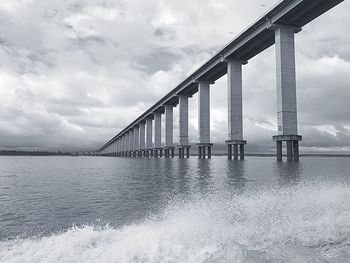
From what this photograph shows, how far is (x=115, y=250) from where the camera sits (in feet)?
32.2

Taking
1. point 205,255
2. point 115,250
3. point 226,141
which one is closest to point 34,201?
point 115,250

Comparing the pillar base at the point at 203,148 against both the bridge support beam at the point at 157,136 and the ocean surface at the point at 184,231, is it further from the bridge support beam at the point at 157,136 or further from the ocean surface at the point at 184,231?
the ocean surface at the point at 184,231

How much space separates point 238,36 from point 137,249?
76979mm

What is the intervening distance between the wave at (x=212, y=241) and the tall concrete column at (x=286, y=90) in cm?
5265

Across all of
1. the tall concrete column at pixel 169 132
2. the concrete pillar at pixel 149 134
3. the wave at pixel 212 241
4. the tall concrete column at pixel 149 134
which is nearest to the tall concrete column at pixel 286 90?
the wave at pixel 212 241

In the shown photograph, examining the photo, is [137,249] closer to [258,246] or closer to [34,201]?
[258,246]

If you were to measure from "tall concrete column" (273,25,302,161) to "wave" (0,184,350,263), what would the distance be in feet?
173

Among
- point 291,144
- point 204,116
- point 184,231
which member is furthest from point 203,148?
point 184,231

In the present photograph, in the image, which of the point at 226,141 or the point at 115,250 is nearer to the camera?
the point at 115,250

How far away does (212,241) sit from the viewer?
10523 millimetres

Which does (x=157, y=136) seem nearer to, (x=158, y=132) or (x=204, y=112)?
(x=158, y=132)

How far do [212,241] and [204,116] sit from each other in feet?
334

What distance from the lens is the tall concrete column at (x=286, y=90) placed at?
65250 mm

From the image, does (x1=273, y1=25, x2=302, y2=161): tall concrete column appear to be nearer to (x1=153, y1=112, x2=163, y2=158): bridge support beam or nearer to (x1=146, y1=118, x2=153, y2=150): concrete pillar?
(x1=153, y1=112, x2=163, y2=158): bridge support beam
